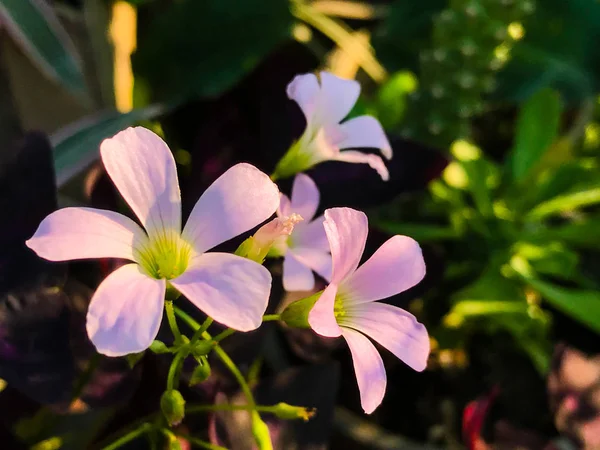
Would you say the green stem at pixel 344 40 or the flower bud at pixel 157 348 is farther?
the green stem at pixel 344 40

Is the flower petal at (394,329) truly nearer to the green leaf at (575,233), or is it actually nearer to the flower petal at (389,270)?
the flower petal at (389,270)

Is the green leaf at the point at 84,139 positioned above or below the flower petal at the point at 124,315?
below

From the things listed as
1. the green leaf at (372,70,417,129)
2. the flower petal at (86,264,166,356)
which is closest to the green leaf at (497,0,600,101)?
the green leaf at (372,70,417,129)

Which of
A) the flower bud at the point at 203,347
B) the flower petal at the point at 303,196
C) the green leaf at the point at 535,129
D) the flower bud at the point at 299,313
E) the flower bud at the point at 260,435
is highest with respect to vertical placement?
the flower petal at the point at 303,196

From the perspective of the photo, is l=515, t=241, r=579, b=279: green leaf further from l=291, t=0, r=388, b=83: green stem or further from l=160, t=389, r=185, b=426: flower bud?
l=160, t=389, r=185, b=426: flower bud

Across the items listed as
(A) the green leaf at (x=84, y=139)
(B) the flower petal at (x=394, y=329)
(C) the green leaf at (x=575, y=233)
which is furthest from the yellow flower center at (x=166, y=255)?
(C) the green leaf at (x=575, y=233)

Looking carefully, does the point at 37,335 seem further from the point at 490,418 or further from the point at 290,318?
the point at 490,418

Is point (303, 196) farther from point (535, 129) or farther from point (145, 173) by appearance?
point (535, 129)
